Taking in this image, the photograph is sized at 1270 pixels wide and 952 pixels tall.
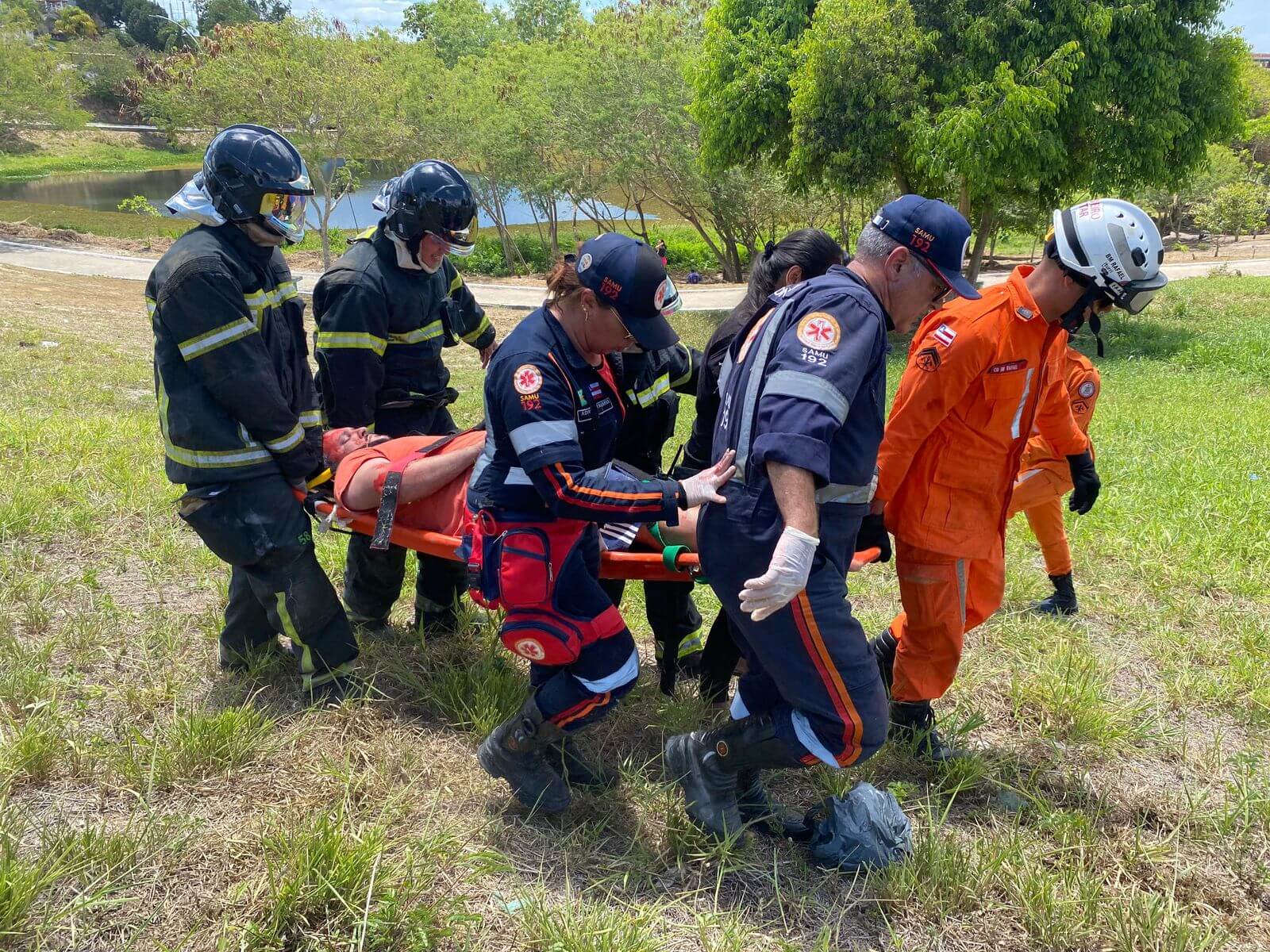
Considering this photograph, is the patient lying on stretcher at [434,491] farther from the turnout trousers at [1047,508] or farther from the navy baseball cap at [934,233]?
the turnout trousers at [1047,508]

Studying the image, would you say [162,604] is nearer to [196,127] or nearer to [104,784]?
[104,784]

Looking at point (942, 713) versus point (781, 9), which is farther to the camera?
point (781, 9)

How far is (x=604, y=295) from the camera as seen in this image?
2.65m

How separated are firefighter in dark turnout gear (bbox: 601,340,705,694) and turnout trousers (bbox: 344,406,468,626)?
70 cm

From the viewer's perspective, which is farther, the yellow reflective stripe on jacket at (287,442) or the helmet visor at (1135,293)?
the yellow reflective stripe on jacket at (287,442)

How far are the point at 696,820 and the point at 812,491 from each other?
1.19m

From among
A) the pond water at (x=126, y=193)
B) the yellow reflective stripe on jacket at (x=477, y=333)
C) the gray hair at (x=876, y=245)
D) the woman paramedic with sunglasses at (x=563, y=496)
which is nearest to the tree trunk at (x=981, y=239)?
the yellow reflective stripe on jacket at (x=477, y=333)

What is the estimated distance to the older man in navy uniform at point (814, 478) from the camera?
240 cm

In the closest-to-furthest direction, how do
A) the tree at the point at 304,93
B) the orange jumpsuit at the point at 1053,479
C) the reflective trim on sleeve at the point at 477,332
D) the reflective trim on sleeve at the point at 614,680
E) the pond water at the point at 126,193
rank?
the reflective trim on sleeve at the point at 614,680 < the orange jumpsuit at the point at 1053,479 < the reflective trim on sleeve at the point at 477,332 < the tree at the point at 304,93 < the pond water at the point at 126,193

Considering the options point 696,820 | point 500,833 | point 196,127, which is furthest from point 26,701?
point 196,127

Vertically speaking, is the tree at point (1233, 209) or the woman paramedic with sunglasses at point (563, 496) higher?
the tree at point (1233, 209)

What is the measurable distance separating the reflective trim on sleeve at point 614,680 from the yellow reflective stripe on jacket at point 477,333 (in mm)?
2147

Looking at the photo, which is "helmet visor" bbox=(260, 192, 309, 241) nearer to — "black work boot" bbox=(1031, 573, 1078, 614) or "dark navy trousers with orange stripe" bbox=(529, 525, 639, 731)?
"dark navy trousers with orange stripe" bbox=(529, 525, 639, 731)

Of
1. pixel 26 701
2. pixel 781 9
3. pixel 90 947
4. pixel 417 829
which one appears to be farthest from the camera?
pixel 781 9
